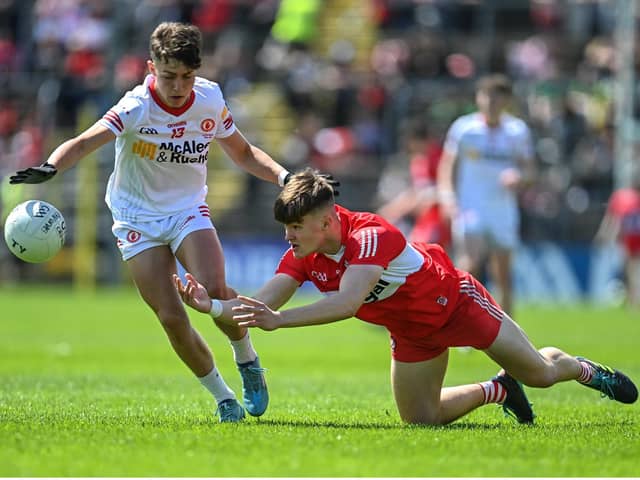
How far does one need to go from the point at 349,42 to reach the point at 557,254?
844 centimetres

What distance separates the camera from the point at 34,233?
24.7 feet

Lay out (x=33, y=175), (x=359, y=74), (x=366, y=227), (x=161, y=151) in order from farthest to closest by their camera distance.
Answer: (x=359, y=74) → (x=161, y=151) → (x=366, y=227) → (x=33, y=175)

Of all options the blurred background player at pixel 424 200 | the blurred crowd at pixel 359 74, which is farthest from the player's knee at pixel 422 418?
the blurred crowd at pixel 359 74

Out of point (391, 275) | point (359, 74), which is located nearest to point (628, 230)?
point (359, 74)

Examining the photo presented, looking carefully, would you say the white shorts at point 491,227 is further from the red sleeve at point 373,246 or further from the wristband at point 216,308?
the wristband at point 216,308

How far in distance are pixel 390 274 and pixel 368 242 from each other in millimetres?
284

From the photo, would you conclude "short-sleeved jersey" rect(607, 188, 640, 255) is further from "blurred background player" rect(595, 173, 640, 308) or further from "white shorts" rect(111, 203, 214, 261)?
"white shorts" rect(111, 203, 214, 261)

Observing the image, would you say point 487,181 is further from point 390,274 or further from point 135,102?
point 135,102

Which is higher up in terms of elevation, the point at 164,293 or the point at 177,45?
the point at 177,45

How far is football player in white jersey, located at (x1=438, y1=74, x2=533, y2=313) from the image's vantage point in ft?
47.5

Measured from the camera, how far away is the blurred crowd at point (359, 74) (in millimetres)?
25156

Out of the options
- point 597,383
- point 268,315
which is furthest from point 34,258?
point 597,383

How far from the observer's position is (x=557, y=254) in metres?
24.2

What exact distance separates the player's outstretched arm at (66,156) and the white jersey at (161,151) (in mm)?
170
